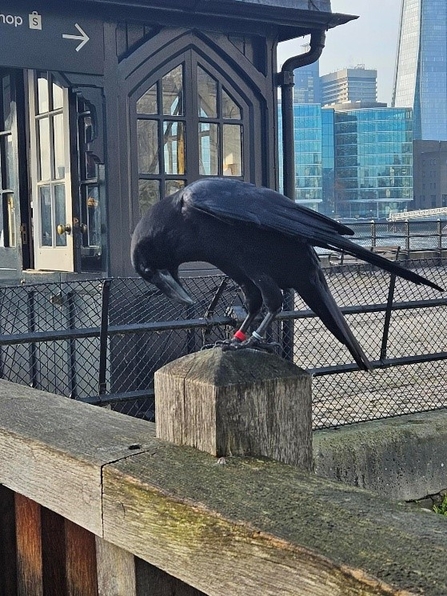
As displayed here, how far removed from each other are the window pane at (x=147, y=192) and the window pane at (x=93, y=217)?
343 millimetres

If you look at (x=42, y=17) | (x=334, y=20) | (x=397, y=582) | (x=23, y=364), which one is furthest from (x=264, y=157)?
(x=397, y=582)

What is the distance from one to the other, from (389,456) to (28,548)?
3.24 metres

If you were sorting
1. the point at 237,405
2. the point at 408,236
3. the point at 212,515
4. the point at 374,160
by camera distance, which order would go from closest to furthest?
the point at 212,515 < the point at 237,405 < the point at 408,236 < the point at 374,160

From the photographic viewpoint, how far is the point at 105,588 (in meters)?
2.24

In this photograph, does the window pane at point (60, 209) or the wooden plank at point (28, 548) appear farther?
the window pane at point (60, 209)

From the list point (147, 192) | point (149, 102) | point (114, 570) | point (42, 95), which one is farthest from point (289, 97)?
point (114, 570)

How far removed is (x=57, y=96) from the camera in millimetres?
7309

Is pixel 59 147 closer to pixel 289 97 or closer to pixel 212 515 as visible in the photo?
pixel 289 97

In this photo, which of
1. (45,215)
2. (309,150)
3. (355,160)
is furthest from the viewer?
(355,160)

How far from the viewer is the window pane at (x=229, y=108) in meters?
7.31

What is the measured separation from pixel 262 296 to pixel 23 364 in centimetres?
518

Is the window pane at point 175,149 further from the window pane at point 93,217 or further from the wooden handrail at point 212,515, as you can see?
the wooden handrail at point 212,515

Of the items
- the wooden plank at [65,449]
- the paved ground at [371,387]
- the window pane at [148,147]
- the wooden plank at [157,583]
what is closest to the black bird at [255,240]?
the wooden plank at [65,449]

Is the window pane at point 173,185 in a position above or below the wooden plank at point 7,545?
above
